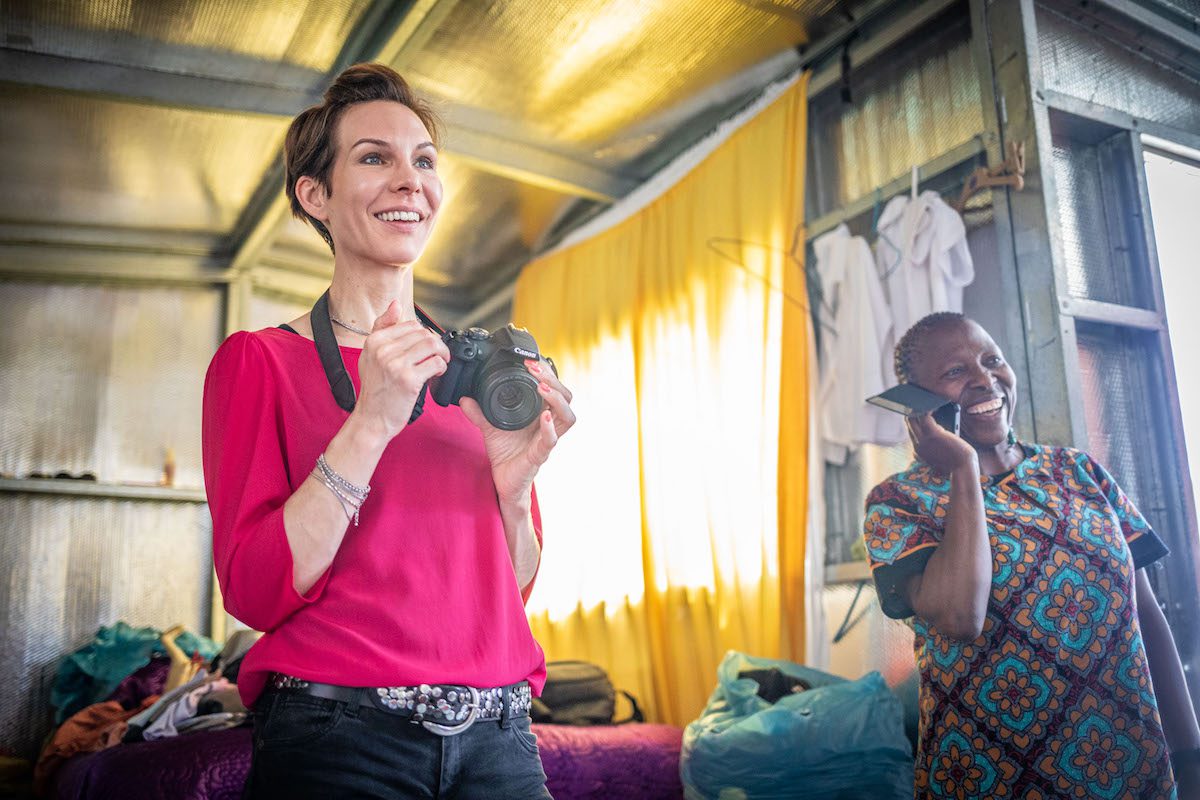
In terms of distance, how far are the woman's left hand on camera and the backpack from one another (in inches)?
90.9

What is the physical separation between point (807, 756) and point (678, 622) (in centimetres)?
130

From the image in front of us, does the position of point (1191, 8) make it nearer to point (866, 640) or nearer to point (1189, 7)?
point (1189, 7)

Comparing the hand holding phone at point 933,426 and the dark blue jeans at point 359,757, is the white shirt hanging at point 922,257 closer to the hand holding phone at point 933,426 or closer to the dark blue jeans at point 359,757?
the hand holding phone at point 933,426

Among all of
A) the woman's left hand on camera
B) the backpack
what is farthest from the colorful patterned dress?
the backpack

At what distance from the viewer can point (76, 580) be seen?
4.89m

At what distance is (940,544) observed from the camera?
194 centimetres

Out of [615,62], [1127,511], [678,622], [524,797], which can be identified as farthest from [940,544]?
[615,62]

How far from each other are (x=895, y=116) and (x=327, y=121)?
236 cm

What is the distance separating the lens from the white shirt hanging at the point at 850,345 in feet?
9.21

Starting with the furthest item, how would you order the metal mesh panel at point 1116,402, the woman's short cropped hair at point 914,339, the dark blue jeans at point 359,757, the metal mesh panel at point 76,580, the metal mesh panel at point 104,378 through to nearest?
the metal mesh panel at point 104,378, the metal mesh panel at point 76,580, the metal mesh panel at point 1116,402, the woman's short cropped hair at point 914,339, the dark blue jeans at point 359,757

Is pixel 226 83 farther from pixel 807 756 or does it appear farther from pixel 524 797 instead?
pixel 524 797

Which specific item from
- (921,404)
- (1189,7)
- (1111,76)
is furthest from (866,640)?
(1189,7)

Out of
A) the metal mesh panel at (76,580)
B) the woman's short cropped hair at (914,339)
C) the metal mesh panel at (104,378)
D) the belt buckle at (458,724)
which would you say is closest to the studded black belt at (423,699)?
the belt buckle at (458,724)

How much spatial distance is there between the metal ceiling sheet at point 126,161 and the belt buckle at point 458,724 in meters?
3.39
